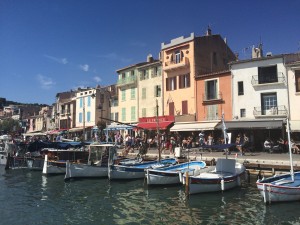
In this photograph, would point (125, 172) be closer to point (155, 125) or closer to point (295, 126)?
point (295, 126)

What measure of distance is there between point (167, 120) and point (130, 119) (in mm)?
9882

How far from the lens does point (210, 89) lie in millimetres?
42000

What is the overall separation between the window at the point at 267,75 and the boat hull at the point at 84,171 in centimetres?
2092

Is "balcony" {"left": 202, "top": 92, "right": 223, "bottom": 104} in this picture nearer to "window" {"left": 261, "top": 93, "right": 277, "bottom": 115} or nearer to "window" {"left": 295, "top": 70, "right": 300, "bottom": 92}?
"window" {"left": 261, "top": 93, "right": 277, "bottom": 115}

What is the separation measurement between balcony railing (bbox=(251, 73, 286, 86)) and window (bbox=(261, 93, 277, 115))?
147 cm

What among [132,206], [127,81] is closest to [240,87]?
[127,81]

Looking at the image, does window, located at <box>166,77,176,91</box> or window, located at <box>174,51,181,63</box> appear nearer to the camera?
window, located at <box>174,51,181,63</box>

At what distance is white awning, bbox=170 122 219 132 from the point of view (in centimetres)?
3728

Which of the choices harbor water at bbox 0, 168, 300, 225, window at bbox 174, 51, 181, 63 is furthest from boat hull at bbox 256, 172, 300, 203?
window at bbox 174, 51, 181, 63

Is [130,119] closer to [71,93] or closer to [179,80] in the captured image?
[179,80]

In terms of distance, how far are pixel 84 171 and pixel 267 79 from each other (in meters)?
22.9

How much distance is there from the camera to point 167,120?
4444 cm

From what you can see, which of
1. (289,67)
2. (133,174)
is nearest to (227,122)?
(289,67)

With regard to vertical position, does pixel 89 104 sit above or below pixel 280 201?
above
